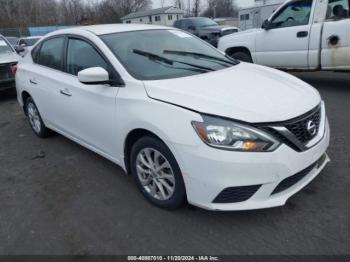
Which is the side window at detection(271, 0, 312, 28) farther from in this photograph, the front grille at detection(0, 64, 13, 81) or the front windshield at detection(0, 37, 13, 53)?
the front windshield at detection(0, 37, 13, 53)

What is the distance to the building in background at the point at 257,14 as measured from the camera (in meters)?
28.0

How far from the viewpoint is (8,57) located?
28.8 feet

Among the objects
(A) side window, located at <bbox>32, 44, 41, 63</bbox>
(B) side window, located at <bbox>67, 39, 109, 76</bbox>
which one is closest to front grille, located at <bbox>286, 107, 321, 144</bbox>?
(B) side window, located at <bbox>67, 39, 109, 76</bbox>

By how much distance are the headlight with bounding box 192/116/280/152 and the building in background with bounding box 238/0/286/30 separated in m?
26.7

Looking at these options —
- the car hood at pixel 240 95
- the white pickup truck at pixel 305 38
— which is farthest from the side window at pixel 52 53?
the white pickup truck at pixel 305 38

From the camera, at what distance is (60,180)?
3893mm

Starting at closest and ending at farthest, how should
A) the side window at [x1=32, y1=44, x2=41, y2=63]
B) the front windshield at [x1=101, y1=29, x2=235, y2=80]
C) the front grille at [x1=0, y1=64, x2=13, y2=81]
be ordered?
the front windshield at [x1=101, y1=29, x2=235, y2=80] < the side window at [x1=32, y1=44, x2=41, y2=63] < the front grille at [x1=0, y1=64, x2=13, y2=81]

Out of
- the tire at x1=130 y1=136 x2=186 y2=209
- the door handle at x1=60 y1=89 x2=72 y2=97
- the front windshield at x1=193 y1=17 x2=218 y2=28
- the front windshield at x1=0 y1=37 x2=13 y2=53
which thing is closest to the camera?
the tire at x1=130 y1=136 x2=186 y2=209

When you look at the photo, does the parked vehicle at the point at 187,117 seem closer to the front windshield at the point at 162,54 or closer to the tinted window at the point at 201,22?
the front windshield at the point at 162,54

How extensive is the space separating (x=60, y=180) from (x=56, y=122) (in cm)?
97

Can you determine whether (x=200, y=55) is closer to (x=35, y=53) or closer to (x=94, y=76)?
(x=94, y=76)

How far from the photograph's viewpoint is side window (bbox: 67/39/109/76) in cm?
356

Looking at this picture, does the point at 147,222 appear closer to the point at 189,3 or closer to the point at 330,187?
the point at 330,187

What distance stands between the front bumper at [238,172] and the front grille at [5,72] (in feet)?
24.0
